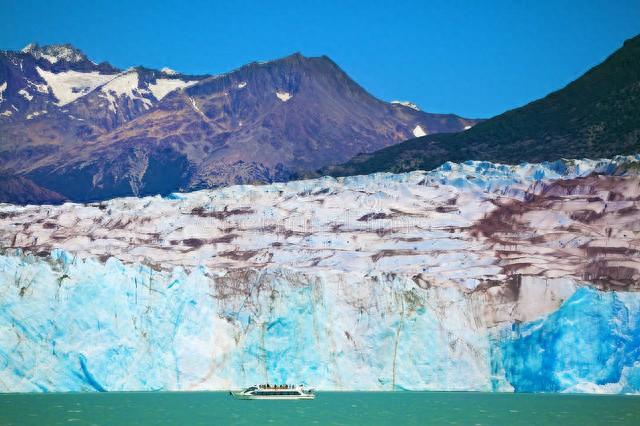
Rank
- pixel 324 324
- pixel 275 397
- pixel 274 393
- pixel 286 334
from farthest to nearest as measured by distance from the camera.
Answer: pixel 324 324, pixel 286 334, pixel 274 393, pixel 275 397

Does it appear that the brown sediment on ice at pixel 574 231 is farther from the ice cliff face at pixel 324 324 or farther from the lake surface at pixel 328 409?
the lake surface at pixel 328 409

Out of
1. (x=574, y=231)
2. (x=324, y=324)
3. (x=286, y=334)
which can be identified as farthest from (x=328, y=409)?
(x=574, y=231)

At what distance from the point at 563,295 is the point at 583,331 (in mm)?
5430

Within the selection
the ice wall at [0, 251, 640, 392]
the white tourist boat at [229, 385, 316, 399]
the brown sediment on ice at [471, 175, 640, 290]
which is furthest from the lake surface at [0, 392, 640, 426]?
the brown sediment on ice at [471, 175, 640, 290]

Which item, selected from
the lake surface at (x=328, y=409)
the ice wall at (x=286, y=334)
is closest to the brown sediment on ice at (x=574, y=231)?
the ice wall at (x=286, y=334)

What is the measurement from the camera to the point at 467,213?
416 ft

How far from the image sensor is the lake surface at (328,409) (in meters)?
66.3

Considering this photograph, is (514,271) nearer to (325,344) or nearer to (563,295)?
(563,295)

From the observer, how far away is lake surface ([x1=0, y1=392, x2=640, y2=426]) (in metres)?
66.3

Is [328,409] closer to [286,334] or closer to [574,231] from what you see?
[286,334]

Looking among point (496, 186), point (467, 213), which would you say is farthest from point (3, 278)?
point (496, 186)

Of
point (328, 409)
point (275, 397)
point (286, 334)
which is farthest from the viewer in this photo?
point (286, 334)

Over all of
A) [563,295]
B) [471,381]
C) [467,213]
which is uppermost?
[467,213]

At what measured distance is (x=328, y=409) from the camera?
75.4 metres
